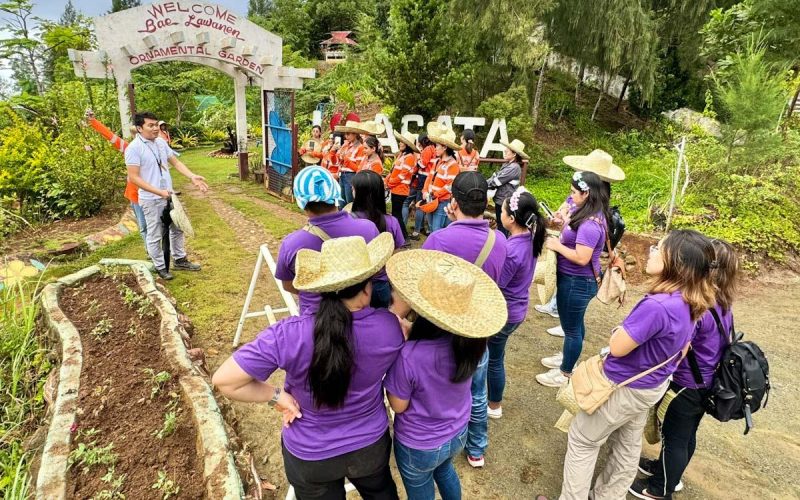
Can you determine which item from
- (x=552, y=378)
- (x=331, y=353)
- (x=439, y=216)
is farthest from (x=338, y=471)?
(x=439, y=216)

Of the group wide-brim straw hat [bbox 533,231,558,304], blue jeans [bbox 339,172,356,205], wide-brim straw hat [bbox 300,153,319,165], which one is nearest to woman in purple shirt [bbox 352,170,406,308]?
wide-brim straw hat [bbox 533,231,558,304]

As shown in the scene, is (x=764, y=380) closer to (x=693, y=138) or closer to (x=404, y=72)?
(x=693, y=138)

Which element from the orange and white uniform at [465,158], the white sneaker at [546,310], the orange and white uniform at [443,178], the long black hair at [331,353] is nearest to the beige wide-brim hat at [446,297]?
the long black hair at [331,353]

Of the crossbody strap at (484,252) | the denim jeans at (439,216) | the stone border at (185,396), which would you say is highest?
the crossbody strap at (484,252)

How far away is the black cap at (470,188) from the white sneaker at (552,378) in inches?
80.9

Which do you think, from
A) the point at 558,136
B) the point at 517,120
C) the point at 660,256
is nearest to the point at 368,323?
the point at 660,256

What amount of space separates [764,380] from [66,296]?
552 centimetres

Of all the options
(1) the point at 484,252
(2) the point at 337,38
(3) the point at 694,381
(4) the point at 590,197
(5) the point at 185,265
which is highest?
(2) the point at 337,38

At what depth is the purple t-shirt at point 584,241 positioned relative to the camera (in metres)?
2.97

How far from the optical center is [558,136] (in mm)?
15070

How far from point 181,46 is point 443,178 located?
19.9ft

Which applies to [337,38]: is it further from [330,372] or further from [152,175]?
[330,372]

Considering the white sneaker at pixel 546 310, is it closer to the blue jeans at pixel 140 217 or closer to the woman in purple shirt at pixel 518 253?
the woman in purple shirt at pixel 518 253

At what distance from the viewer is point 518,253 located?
274 cm
